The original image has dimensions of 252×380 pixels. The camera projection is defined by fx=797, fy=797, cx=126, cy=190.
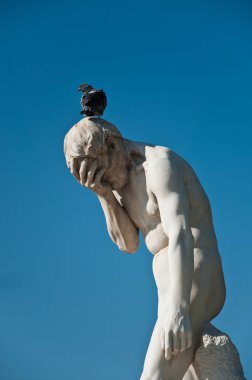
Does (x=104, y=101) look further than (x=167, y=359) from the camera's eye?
Yes

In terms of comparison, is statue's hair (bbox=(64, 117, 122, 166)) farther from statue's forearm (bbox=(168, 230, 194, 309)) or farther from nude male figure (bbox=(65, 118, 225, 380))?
statue's forearm (bbox=(168, 230, 194, 309))

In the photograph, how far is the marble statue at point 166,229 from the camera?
24.4 ft

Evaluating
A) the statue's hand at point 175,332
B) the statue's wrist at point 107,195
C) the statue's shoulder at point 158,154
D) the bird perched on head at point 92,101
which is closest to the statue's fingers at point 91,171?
the statue's wrist at point 107,195

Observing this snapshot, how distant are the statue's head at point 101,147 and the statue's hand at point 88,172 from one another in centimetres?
3

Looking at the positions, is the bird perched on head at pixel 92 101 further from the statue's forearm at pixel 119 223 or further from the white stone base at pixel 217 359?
the white stone base at pixel 217 359

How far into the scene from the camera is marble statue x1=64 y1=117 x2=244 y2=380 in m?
7.44

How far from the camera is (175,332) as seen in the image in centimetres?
727

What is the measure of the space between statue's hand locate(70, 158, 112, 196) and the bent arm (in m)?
0.57

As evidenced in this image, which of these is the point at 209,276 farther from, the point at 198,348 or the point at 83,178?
the point at 83,178

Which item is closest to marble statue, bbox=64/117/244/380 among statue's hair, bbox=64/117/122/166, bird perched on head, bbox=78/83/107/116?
statue's hair, bbox=64/117/122/166

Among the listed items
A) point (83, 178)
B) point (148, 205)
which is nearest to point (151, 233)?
point (148, 205)

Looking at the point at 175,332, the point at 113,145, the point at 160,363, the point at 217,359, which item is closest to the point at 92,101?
the point at 113,145

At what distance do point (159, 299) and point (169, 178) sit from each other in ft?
4.00

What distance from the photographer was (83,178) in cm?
807
